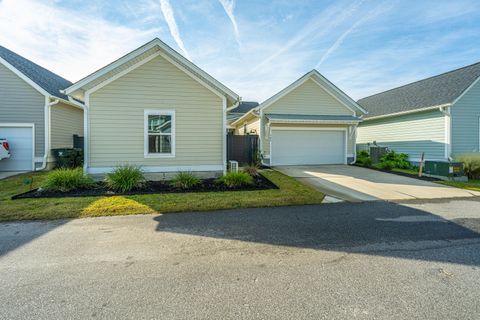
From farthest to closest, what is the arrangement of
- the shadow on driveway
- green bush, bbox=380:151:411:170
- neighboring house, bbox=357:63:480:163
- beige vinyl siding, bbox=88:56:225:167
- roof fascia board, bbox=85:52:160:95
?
1. green bush, bbox=380:151:411:170
2. neighboring house, bbox=357:63:480:163
3. beige vinyl siding, bbox=88:56:225:167
4. roof fascia board, bbox=85:52:160:95
5. the shadow on driveway

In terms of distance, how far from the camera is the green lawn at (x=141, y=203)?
5.40 m

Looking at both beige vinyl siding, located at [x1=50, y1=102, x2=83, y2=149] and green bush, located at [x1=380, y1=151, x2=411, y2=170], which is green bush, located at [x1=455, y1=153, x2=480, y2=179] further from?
beige vinyl siding, located at [x1=50, y1=102, x2=83, y2=149]

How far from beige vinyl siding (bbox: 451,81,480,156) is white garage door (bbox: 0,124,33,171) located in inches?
895

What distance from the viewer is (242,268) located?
311 cm

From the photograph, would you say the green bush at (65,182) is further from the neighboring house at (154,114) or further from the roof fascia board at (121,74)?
the roof fascia board at (121,74)

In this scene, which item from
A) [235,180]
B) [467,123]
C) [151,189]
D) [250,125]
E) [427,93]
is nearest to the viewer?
[151,189]

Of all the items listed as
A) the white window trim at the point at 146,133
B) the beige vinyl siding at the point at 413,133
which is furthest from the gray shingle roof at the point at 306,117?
the white window trim at the point at 146,133

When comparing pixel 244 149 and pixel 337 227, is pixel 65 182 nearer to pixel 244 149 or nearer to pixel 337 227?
pixel 337 227

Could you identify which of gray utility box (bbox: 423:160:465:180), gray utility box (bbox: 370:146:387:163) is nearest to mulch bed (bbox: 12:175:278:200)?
gray utility box (bbox: 423:160:465:180)

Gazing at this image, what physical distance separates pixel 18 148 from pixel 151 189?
356 inches

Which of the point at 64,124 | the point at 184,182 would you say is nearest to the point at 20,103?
the point at 64,124

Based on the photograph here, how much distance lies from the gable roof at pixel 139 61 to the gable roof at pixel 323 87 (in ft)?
16.2

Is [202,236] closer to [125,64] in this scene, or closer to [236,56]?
[125,64]

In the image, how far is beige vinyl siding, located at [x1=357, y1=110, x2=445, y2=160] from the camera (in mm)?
13771
